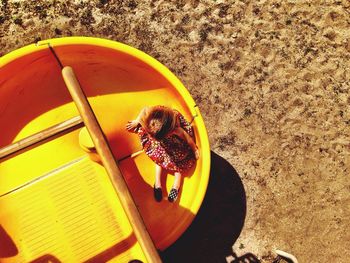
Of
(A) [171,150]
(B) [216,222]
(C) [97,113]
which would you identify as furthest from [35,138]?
(B) [216,222]

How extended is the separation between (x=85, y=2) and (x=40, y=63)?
64cm

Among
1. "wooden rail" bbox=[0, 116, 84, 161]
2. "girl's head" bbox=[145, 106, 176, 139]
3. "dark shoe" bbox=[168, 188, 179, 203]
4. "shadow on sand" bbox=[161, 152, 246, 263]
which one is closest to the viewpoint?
"wooden rail" bbox=[0, 116, 84, 161]

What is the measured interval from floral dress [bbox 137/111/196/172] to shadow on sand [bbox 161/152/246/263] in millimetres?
424

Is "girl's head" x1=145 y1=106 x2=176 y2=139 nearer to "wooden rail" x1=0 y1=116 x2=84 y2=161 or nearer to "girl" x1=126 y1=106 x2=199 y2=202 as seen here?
"girl" x1=126 y1=106 x2=199 y2=202

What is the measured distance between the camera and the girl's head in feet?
6.66

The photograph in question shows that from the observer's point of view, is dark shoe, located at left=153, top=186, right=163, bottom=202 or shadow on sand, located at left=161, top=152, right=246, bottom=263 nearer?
dark shoe, located at left=153, top=186, right=163, bottom=202

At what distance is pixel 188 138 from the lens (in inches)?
87.7

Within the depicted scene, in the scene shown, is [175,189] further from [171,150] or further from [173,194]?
[171,150]

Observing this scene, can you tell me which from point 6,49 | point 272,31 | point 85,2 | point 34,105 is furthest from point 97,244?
point 272,31

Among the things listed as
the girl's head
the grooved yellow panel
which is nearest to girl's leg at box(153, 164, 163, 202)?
the grooved yellow panel

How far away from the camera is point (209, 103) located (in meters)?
2.69

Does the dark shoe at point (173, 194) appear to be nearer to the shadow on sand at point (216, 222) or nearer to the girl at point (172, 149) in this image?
the girl at point (172, 149)

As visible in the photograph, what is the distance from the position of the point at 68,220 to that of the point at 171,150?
685 mm

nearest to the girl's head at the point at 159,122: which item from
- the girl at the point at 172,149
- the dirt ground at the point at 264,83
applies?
the girl at the point at 172,149
